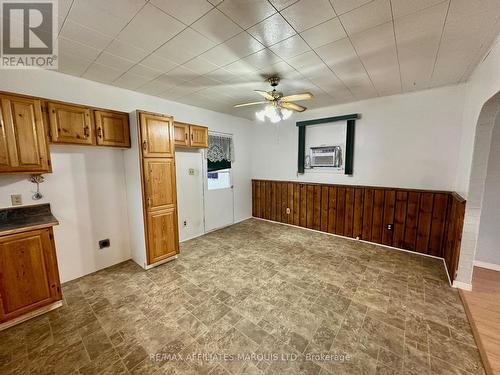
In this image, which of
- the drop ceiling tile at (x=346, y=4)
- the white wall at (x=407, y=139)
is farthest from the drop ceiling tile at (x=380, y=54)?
the white wall at (x=407, y=139)

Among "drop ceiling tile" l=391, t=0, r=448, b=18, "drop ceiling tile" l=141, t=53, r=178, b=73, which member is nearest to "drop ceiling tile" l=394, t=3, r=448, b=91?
"drop ceiling tile" l=391, t=0, r=448, b=18

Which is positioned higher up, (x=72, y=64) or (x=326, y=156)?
(x=72, y=64)

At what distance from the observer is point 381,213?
3793 millimetres

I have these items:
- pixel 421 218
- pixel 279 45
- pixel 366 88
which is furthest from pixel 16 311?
pixel 421 218

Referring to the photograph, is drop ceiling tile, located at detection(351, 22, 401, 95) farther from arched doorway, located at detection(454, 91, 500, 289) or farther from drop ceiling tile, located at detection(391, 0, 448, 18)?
arched doorway, located at detection(454, 91, 500, 289)

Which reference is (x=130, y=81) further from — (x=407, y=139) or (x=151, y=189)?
(x=407, y=139)

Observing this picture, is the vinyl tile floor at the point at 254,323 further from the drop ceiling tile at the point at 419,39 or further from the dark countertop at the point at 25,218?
the drop ceiling tile at the point at 419,39

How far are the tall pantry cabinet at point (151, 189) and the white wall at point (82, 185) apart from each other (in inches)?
8.4

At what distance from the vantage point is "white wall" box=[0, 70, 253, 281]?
241cm

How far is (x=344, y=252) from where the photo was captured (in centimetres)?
355

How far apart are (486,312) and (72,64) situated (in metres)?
5.30

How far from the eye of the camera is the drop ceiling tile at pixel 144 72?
252cm

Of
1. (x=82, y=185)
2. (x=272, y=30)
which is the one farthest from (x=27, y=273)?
(x=272, y=30)

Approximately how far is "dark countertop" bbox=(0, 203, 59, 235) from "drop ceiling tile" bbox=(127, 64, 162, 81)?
201 cm
